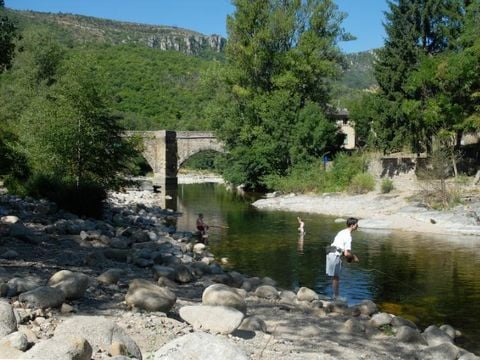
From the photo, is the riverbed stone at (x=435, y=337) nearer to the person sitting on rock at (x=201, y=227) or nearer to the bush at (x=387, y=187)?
the person sitting on rock at (x=201, y=227)

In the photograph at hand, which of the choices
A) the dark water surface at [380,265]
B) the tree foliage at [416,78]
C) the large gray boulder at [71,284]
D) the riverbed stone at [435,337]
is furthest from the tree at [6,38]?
the tree foliage at [416,78]

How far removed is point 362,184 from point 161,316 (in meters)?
27.0

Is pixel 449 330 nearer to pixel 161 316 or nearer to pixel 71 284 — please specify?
pixel 161 316

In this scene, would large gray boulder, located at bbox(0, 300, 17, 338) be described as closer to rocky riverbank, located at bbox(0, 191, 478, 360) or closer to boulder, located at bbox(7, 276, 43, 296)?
→ rocky riverbank, located at bbox(0, 191, 478, 360)

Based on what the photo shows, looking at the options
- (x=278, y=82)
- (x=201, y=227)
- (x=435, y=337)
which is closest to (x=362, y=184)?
(x=278, y=82)

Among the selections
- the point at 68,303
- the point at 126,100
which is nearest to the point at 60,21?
the point at 126,100

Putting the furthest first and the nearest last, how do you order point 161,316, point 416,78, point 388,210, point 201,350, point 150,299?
point 416,78 → point 388,210 → point 150,299 → point 161,316 → point 201,350

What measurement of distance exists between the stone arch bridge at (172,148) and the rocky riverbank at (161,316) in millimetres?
39572

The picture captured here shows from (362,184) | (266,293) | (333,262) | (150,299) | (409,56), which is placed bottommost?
(266,293)

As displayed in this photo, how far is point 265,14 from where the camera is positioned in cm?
3872

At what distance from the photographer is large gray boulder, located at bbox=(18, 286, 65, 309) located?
6.14 meters

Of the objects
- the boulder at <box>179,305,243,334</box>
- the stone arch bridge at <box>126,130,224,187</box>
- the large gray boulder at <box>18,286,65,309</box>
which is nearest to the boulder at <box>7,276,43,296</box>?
the large gray boulder at <box>18,286,65,309</box>

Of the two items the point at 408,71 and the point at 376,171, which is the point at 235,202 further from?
the point at 408,71

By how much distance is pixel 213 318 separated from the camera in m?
6.30
